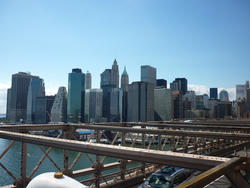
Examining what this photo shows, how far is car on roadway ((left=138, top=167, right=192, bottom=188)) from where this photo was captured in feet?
43.5

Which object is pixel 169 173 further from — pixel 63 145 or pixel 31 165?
pixel 31 165

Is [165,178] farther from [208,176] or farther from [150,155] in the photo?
[208,176]

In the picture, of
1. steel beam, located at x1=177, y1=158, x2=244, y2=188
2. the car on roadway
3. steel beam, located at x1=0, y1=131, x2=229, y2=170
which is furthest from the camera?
the car on roadway

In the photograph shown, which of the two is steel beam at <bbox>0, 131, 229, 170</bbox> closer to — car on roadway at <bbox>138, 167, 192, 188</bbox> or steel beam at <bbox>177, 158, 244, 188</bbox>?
steel beam at <bbox>177, 158, 244, 188</bbox>

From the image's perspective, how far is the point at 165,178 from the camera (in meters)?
14.2

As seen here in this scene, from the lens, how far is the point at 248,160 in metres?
3.74

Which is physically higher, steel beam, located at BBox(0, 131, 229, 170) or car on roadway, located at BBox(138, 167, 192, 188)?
steel beam, located at BBox(0, 131, 229, 170)

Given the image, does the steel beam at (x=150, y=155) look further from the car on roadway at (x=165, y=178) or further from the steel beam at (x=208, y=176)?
Result: the car on roadway at (x=165, y=178)

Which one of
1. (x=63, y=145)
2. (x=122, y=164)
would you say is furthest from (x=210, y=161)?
(x=122, y=164)

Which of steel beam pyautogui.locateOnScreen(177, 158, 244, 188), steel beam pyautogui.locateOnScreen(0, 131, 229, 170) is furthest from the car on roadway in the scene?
steel beam pyautogui.locateOnScreen(177, 158, 244, 188)

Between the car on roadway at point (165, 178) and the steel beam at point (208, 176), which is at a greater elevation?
the steel beam at point (208, 176)

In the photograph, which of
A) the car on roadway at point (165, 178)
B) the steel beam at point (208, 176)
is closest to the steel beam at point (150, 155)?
the steel beam at point (208, 176)

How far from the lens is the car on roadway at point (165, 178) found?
43.5 ft

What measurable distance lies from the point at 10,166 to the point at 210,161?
53032mm
